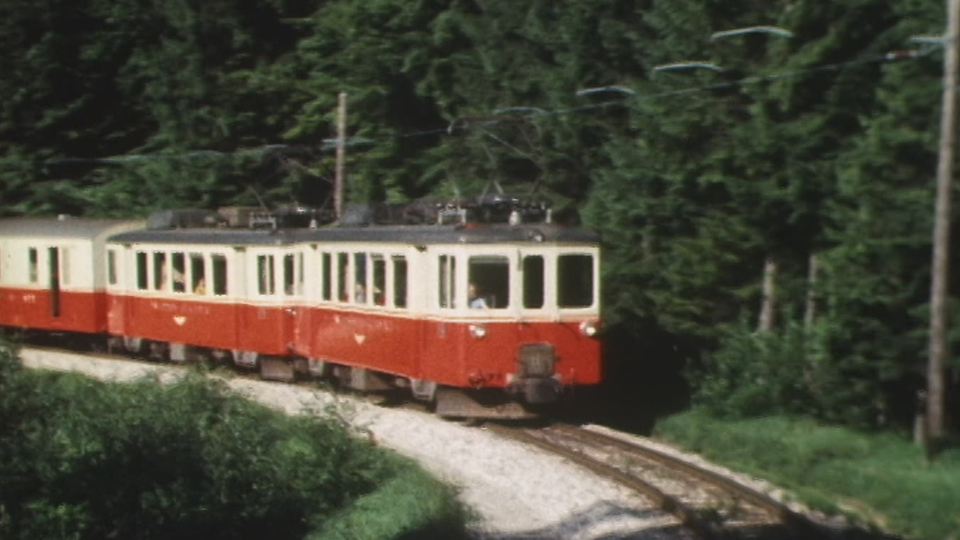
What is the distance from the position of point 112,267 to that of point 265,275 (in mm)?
5747

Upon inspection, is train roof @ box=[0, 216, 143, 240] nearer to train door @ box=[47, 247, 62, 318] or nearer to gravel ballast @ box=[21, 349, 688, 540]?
train door @ box=[47, 247, 62, 318]

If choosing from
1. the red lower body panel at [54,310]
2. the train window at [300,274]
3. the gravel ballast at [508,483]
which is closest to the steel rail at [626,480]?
the gravel ballast at [508,483]

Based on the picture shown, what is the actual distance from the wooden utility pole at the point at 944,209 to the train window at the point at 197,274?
14.4 meters

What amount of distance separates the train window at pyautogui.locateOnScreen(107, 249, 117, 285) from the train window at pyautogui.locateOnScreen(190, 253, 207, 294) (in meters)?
3.17

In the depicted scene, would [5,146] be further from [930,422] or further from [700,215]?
→ [930,422]

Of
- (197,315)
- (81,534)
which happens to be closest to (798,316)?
(81,534)

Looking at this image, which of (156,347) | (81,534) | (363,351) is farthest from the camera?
(156,347)

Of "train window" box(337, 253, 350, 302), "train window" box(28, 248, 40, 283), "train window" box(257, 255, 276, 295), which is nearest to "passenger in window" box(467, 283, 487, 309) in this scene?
"train window" box(337, 253, 350, 302)

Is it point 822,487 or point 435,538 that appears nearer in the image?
point 435,538

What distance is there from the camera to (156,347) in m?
30.3

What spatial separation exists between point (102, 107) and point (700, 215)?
27.0 metres

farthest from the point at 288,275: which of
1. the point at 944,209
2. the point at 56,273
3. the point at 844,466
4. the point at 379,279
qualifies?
the point at 944,209

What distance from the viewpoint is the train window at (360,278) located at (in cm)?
2245

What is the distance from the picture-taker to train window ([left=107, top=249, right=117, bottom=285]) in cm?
3059
